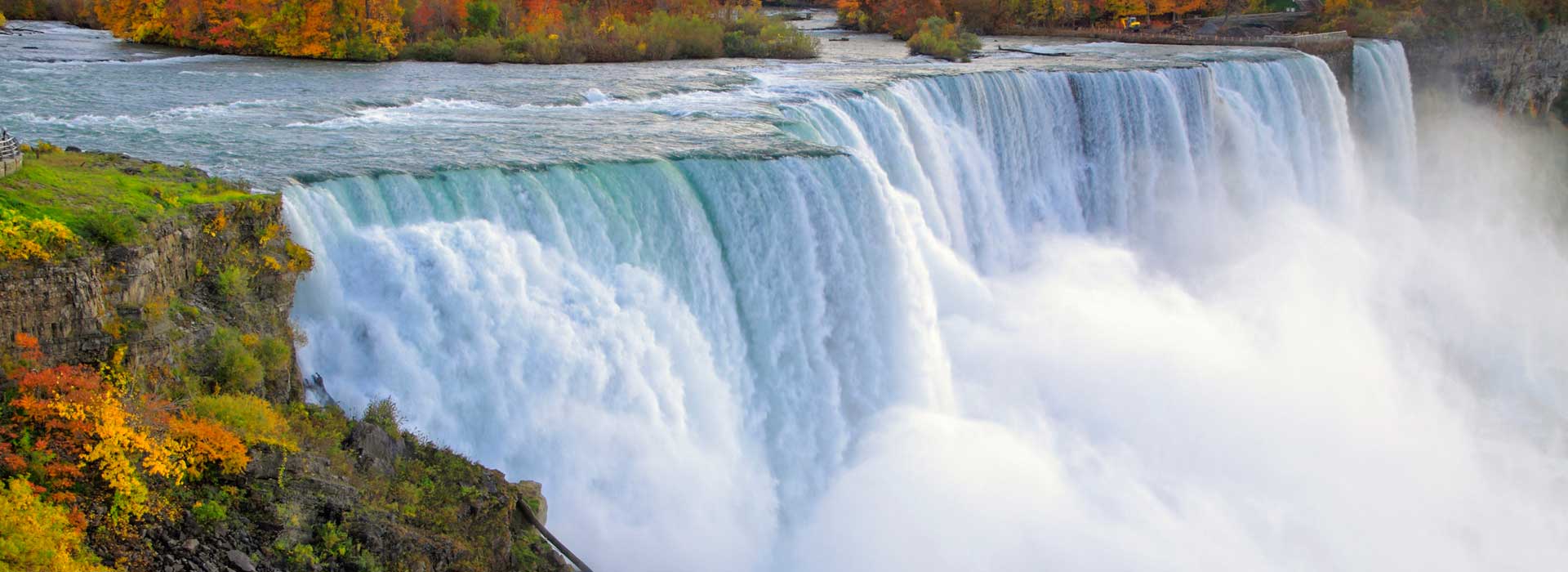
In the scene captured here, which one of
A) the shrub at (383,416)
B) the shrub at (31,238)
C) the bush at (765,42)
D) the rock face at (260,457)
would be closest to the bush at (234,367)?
the rock face at (260,457)

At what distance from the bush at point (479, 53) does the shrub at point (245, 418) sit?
23525mm

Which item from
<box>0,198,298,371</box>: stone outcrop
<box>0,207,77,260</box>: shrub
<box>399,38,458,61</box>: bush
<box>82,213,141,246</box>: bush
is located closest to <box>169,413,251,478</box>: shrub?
<box>0,198,298,371</box>: stone outcrop

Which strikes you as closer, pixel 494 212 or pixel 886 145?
pixel 494 212

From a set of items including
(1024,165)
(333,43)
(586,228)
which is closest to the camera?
(586,228)

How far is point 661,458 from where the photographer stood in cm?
1292

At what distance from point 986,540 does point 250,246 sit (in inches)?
317

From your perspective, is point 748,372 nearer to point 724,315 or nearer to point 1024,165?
point 724,315

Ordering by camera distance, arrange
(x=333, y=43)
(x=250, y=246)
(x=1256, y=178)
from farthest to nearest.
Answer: (x=333, y=43), (x=1256, y=178), (x=250, y=246)

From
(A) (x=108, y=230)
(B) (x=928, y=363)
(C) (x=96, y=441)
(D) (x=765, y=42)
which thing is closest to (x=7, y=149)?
(A) (x=108, y=230)

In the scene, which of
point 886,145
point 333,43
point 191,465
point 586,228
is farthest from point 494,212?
point 333,43

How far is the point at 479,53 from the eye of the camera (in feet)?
106

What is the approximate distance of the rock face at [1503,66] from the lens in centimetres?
3606

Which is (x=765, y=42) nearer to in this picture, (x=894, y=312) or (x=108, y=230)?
(x=894, y=312)

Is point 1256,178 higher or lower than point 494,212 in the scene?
lower
